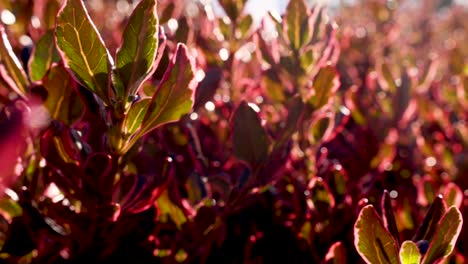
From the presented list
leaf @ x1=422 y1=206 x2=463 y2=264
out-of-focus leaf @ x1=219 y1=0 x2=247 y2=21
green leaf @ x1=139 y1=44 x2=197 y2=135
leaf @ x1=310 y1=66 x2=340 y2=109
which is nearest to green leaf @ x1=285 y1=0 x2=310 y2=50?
leaf @ x1=310 y1=66 x2=340 y2=109

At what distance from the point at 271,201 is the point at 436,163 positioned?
1.61 ft

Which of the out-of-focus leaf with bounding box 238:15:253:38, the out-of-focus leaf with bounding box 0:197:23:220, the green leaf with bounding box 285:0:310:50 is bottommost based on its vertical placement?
the out-of-focus leaf with bounding box 238:15:253:38

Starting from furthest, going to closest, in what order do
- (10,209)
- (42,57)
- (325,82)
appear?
(325,82), (42,57), (10,209)

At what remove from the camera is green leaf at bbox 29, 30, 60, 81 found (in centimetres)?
97

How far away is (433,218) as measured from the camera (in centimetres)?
76

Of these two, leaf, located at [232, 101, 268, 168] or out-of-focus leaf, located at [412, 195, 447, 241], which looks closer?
out-of-focus leaf, located at [412, 195, 447, 241]

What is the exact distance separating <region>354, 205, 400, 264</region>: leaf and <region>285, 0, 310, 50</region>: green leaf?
1.75ft

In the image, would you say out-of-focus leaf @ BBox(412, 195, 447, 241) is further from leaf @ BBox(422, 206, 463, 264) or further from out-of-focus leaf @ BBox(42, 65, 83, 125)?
out-of-focus leaf @ BBox(42, 65, 83, 125)

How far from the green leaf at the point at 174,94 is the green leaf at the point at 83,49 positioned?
2.5 inches

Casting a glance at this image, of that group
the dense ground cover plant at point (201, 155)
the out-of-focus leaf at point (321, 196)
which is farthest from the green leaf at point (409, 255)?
the out-of-focus leaf at point (321, 196)

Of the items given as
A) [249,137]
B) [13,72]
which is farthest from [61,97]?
[249,137]

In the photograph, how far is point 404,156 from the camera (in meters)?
1.47

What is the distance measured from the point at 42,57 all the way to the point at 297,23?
1.66 ft

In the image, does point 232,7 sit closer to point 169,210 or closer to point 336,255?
point 169,210
